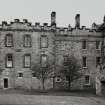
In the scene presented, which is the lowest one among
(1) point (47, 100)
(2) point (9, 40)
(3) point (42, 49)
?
(1) point (47, 100)

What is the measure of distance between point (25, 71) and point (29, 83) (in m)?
2.12

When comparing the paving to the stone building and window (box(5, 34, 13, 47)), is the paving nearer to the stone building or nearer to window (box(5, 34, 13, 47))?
the stone building

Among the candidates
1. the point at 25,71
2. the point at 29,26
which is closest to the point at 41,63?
the point at 25,71

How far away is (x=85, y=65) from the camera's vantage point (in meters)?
42.7

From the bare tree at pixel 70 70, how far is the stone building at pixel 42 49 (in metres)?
2.04

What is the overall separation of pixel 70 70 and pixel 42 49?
6.55m

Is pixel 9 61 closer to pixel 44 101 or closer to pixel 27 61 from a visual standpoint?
pixel 27 61

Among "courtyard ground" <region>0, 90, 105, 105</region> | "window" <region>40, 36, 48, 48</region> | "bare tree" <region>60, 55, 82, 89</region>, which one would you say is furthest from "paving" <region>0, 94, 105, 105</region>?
"window" <region>40, 36, 48, 48</region>

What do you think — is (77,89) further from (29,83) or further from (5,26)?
(5,26)

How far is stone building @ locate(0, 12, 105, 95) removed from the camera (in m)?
40.7

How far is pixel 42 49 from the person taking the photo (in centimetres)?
4147

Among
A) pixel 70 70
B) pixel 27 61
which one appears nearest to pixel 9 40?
pixel 27 61

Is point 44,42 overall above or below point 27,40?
below

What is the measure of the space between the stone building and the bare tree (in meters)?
2.04
